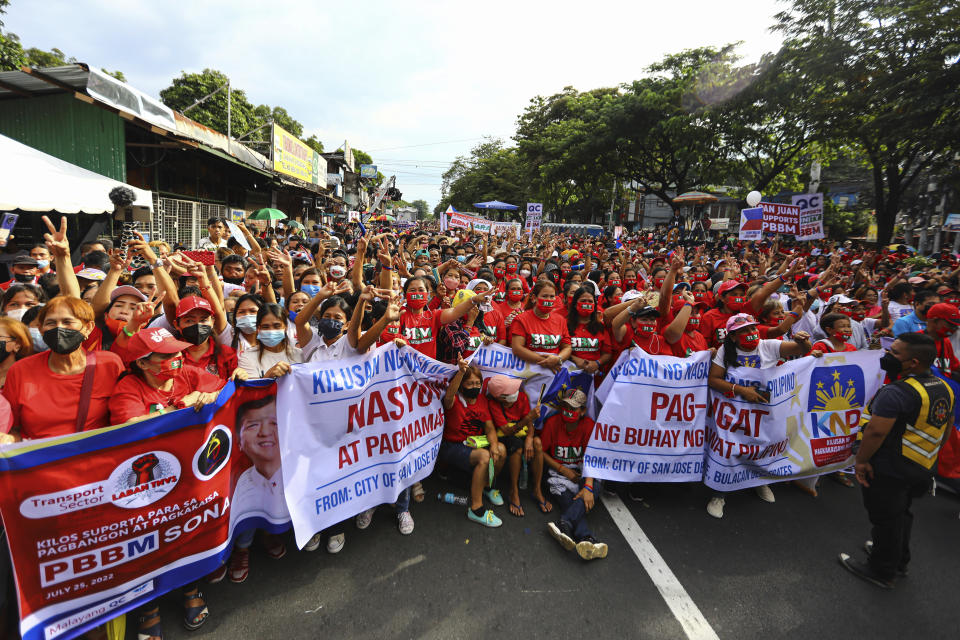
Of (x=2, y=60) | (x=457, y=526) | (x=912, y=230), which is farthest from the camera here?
(x=912, y=230)

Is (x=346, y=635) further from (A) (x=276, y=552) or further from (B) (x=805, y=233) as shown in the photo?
(B) (x=805, y=233)

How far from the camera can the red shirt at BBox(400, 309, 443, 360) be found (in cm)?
456

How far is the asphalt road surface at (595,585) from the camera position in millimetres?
2855

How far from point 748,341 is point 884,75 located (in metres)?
15.2

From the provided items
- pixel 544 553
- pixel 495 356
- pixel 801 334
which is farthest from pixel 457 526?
pixel 801 334

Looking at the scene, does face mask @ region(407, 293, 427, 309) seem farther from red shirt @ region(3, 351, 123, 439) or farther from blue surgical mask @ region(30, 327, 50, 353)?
blue surgical mask @ region(30, 327, 50, 353)

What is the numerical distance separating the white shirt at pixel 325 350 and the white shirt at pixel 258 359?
0.19m

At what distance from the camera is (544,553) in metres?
3.49

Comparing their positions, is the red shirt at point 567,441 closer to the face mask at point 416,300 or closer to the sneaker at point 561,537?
the sneaker at point 561,537

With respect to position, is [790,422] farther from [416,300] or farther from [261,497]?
[261,497]

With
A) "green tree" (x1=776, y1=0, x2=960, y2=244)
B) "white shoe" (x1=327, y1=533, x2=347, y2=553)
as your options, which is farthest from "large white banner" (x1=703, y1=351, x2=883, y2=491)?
"green tree" (x1=776, y1=0, x2=960, y2=244)

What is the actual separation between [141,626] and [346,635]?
116cm

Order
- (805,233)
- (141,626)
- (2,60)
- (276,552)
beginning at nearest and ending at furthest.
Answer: (141,626), (276,552), (805,233), (2,60)

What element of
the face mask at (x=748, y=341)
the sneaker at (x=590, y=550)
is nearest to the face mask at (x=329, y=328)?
the sneaker at (x=590, y=550)
